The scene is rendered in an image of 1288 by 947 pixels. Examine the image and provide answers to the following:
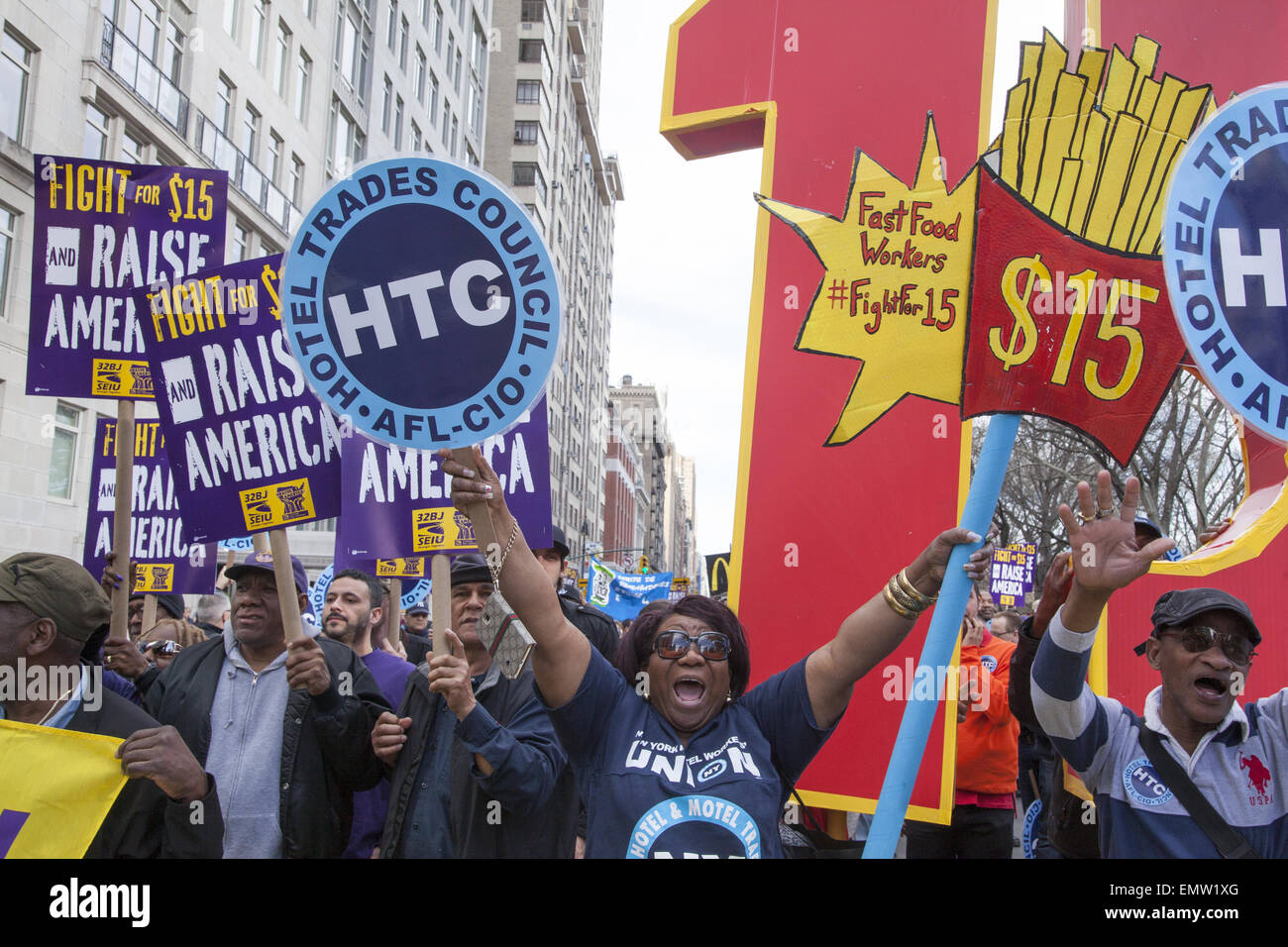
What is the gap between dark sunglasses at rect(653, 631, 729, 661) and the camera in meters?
2.60

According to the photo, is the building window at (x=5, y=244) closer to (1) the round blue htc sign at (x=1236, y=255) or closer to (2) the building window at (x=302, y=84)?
(2) the building window at (x=302, y=84)

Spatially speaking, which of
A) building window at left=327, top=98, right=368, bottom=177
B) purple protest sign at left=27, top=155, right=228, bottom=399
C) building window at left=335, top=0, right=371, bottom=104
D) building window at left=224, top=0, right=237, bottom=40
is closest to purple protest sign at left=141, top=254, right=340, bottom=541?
purple protest sign at left=27, top=155, right=228, bottom=399

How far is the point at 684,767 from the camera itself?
96.3 inches

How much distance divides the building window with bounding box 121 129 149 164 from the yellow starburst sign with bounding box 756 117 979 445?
16242 mm

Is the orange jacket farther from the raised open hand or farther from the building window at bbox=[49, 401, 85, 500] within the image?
the building window at bbox=[49, 401, 85, 500]

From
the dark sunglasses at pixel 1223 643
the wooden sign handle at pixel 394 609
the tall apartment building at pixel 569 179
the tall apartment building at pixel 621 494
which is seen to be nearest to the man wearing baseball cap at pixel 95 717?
the dark sunglasses at pixel 1223 643

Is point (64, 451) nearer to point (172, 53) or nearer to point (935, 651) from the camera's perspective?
point (172, 53)

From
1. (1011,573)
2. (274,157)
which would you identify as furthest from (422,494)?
(274,157)

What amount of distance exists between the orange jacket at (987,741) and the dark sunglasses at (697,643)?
9.74 feet

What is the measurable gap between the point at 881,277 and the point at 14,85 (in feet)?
49.3

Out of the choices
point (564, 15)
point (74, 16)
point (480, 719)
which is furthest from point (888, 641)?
point (564, 15)

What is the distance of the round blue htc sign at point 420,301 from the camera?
2.82m
